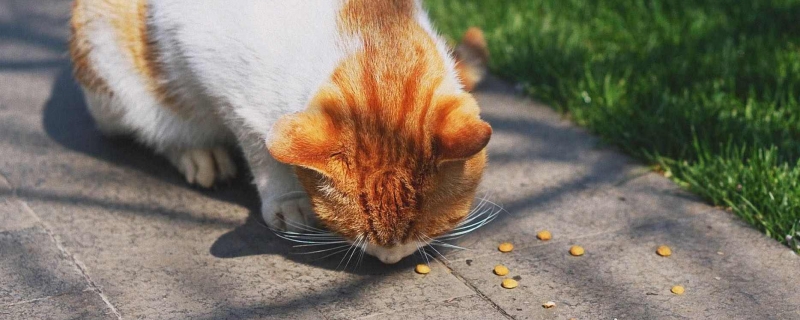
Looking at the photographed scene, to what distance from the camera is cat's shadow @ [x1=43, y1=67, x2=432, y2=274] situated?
3326 mm

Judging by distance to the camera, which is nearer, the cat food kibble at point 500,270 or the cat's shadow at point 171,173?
the cat food kibble at point 500,270

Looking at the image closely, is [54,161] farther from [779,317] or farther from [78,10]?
[779,317]

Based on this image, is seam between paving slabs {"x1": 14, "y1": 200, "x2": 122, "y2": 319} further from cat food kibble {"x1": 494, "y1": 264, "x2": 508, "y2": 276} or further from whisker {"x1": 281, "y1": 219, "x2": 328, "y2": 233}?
cat food kibble {"x1": 494, "y1": 264, "x2": 508, "y2": 276}

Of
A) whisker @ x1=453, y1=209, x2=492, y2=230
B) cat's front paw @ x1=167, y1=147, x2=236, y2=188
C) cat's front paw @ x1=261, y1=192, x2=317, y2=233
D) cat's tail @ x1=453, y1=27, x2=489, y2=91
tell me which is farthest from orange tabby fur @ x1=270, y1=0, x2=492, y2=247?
cat's tail @ x1=453, y1=27, x2=489, y2=91

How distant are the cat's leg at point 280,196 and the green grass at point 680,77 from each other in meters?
1.55

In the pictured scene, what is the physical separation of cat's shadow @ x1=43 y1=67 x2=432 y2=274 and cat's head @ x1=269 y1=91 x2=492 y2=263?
393 mm

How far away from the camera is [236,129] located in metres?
3.38

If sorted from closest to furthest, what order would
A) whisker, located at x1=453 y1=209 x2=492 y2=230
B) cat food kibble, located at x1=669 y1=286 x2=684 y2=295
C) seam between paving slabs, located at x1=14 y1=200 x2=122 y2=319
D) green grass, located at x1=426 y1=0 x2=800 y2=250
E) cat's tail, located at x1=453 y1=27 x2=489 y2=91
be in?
1. seam between paving slabs, located at x1=14 y1=200 x2=122 y2=319
2. cat food kibble, located at x1=669 y1=286 x2=684 y2=295
3. whisker, located at x1=453 y1=209 x2=492 y2=230
4. green grass, located at x1=426 y1=0 x2=800 y2=250
5. cat's tail, located at x1=453 y1=27 x2=489 y2=91

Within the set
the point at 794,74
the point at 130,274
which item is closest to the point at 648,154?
the point at 794,74

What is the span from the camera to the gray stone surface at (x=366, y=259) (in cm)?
301

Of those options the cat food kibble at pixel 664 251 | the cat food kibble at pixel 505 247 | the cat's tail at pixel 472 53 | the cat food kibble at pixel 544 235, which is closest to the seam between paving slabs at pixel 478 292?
the cat food kibble at pixel 505 247

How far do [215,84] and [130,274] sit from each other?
28.2 inches

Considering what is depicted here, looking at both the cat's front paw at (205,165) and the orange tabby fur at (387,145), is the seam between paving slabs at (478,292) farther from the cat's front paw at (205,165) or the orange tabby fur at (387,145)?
the cat's front paw at (205,165)

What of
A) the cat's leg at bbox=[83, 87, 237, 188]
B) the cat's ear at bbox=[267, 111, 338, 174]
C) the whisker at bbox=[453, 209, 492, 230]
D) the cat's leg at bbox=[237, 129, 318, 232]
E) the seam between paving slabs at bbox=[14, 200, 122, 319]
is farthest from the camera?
the cat's leg at bbox=[83, 87, 237, 188]
